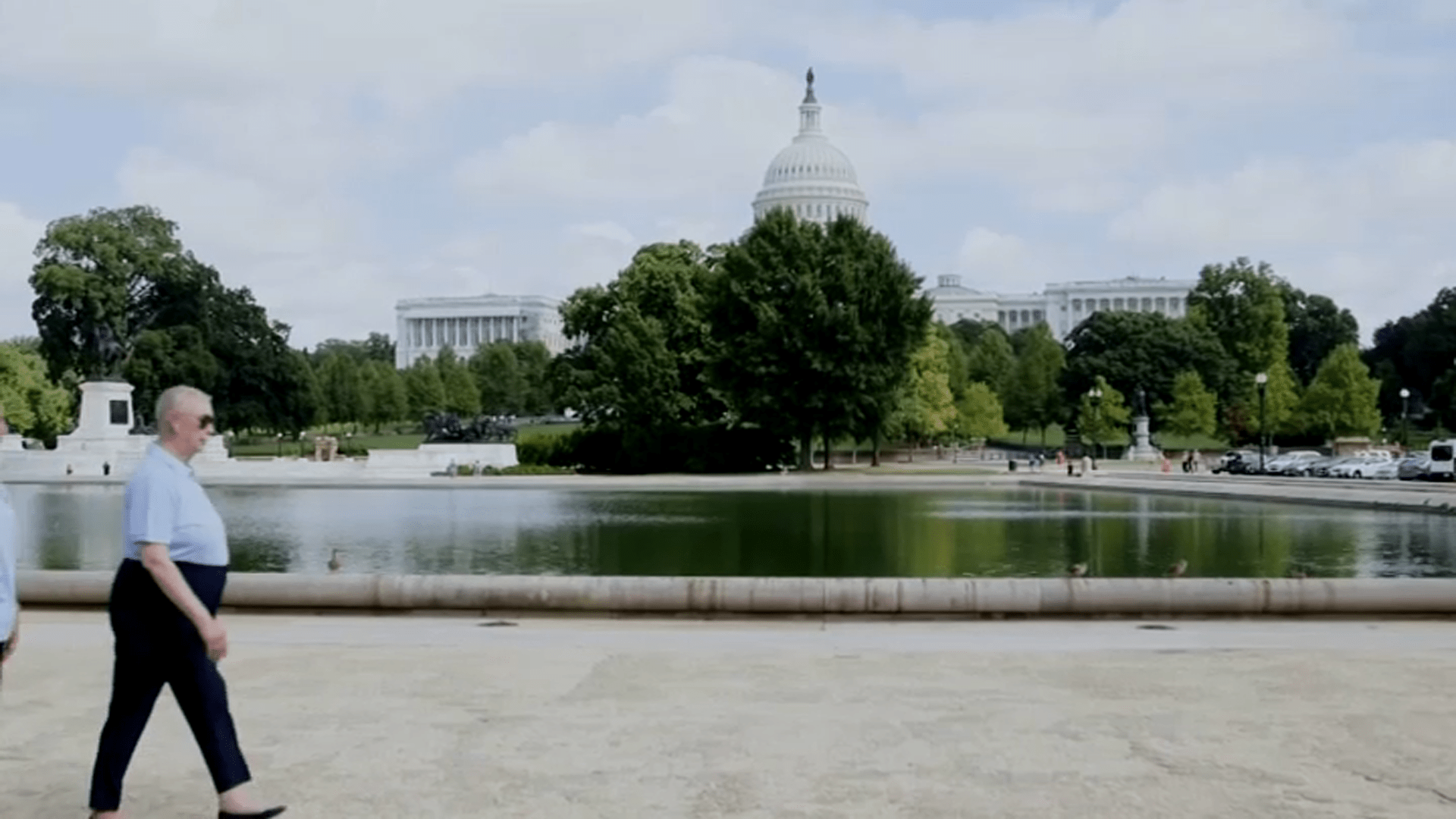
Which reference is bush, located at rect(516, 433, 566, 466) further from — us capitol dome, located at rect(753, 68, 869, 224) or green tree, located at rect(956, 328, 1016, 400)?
us capitol dome, located at rect(753, 68, 869, 224)

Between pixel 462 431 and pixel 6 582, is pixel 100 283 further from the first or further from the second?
pixel 6 582

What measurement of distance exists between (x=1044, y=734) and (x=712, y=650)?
3826 mm

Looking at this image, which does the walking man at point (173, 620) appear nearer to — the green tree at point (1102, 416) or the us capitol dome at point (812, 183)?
the green tree at point (1102, 416)

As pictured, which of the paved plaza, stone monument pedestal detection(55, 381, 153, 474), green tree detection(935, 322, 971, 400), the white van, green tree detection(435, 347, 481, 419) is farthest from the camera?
green tree detection(435, 347, 481, 419)

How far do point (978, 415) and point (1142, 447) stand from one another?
418 inches

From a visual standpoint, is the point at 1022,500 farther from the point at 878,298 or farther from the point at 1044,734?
the point at 1044,734

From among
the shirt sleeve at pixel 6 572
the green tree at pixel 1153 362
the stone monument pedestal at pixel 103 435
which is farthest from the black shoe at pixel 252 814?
the green tree at pixel 1153 362

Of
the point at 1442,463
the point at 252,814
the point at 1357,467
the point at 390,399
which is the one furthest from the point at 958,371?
the point at 252,814

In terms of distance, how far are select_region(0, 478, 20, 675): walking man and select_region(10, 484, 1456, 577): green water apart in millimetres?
14280

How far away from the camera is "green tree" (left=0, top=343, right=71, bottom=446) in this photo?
289 ft

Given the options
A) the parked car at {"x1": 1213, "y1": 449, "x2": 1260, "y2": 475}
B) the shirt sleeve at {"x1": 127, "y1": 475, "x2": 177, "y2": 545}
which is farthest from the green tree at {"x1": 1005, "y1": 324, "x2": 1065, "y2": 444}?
the shirt sleeve at {"x1": 127, "y1": 475, "x2": 177, "y2": 545}

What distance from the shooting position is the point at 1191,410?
8538 centimetres

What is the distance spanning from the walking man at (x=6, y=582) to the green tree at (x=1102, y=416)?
77829mm

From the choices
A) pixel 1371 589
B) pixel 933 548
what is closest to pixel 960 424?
pixel 933 548
